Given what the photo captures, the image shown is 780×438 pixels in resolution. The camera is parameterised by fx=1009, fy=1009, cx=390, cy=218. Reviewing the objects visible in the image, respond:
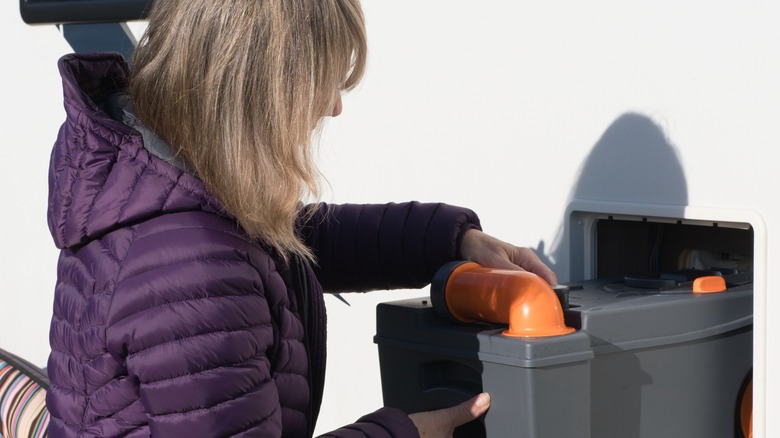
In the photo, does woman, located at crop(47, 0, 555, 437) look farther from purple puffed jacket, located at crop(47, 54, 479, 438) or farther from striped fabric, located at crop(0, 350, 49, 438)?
striped fabric, located at crop(0, 350, 49, 438)

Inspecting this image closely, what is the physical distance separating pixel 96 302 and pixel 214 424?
218mm

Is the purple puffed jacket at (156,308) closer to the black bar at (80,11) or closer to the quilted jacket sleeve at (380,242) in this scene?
the quilted jacket sleeve at (380,242)

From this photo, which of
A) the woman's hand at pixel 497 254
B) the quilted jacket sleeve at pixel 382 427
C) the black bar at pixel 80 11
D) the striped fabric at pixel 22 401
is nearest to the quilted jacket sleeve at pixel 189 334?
the quilted jacket sleeve at pixel 382 427

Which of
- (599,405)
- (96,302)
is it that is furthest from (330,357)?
(96,302)

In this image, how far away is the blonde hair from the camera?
1270mm

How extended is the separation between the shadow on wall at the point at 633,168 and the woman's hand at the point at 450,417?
0.49 metres

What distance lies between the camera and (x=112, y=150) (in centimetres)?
128

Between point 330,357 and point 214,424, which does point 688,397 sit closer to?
point 214,424

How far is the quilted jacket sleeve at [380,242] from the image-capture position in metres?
1.81

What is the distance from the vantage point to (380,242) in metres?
1.85

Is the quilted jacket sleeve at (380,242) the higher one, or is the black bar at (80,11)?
the black bar at (80,11)

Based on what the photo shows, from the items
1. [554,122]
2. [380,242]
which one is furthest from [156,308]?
[554,122]

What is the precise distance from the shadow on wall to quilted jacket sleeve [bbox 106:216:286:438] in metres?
0.79

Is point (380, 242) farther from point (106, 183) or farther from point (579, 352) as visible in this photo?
point (106, 183)
